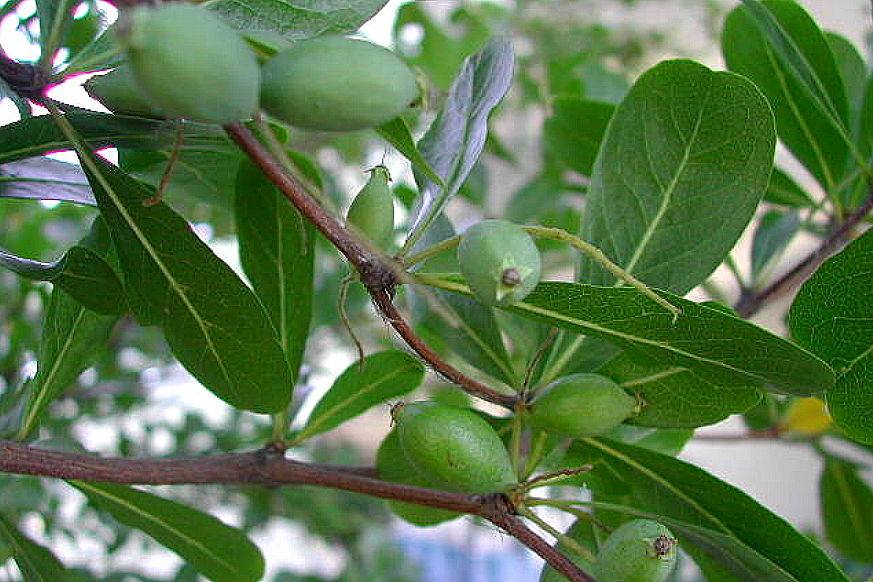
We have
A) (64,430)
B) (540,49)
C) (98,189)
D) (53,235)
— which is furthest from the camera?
(540,49)

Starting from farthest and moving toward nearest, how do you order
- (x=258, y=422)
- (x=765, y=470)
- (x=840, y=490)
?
(x=765, y=470), (x=258, y=422), (x=840, y=490)

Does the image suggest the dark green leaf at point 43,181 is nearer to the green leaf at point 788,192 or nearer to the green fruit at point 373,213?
the green fruit at point 373,213

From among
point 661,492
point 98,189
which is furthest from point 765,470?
point 98,189

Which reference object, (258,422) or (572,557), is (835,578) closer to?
(572,557)

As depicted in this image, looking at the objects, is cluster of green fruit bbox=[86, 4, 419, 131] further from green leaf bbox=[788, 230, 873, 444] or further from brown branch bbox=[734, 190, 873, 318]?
brown branch bbox=[734, 190, 873, 318]

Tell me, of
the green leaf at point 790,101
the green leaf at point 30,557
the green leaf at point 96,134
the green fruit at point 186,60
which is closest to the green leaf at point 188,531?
the green leaf at point 30,557
